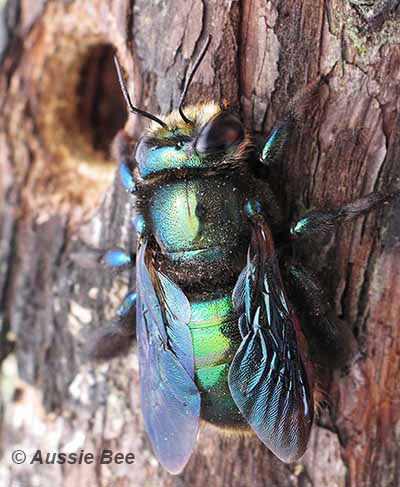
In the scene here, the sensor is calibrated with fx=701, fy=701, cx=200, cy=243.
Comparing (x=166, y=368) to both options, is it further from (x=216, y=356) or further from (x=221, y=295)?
(x=221, y=295)

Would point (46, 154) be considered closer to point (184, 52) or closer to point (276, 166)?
point (184, 52)

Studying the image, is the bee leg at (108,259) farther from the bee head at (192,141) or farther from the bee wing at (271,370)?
the bee wing at (271,370)

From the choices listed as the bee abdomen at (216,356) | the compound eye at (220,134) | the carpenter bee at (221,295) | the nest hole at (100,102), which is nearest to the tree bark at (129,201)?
the nest hole at (100,102)

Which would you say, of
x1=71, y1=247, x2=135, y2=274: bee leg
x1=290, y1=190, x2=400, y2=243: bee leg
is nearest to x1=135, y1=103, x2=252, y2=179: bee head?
x1=290, y1=190, x2=400, y2=243: bee leg

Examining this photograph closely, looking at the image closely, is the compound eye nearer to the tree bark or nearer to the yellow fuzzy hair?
the yellow fuzzy hair

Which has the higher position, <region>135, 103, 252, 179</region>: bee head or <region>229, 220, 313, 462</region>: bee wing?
<region>135, 103, 252, 179</region>: bee head

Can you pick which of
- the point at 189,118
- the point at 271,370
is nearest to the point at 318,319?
the point at 271,370

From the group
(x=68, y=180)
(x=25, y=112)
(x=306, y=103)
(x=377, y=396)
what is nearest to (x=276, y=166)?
(x=306, y=103)

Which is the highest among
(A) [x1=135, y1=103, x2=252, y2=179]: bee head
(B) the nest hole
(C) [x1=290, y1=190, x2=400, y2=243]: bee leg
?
(B) the nest hole
